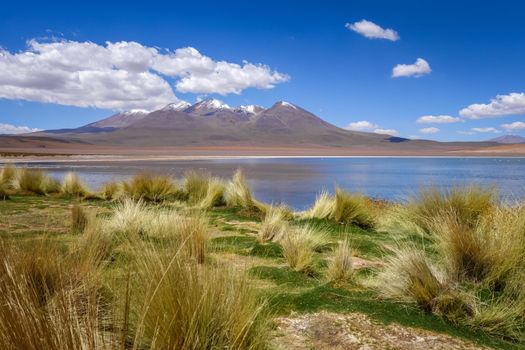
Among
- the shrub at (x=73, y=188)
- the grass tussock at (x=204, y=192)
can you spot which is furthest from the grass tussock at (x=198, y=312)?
the shrub at (x=73, y=188)

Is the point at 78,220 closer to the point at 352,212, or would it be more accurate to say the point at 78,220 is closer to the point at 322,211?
the point at 322,211

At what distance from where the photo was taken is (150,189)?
11719mm

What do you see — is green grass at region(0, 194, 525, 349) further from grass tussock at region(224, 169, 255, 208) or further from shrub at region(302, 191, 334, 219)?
grass tussock at region(224, 169, 255, 208)

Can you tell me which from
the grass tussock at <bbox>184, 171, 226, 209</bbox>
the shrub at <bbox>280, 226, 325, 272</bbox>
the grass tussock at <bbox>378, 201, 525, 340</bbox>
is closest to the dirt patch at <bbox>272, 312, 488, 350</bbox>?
the grass tussock at <bbox>378, 201, 525, 340</bbox>

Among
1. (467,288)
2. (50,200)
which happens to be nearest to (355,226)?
(467,288)

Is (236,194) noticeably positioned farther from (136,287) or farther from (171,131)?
(171,131)

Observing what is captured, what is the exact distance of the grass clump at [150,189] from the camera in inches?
457

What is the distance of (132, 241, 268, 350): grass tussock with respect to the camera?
7.34 feet

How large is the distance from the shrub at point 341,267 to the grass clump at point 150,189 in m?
7.71

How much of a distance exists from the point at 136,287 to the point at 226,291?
2.22ft

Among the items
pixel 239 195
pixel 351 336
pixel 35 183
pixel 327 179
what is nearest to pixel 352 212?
pixel 239 195

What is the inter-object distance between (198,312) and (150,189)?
9.75 m

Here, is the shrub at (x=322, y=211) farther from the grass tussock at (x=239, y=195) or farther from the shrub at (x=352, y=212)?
the grass tussock at (x=239, y=195)

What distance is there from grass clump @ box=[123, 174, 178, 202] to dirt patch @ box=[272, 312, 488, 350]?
28.2ft
